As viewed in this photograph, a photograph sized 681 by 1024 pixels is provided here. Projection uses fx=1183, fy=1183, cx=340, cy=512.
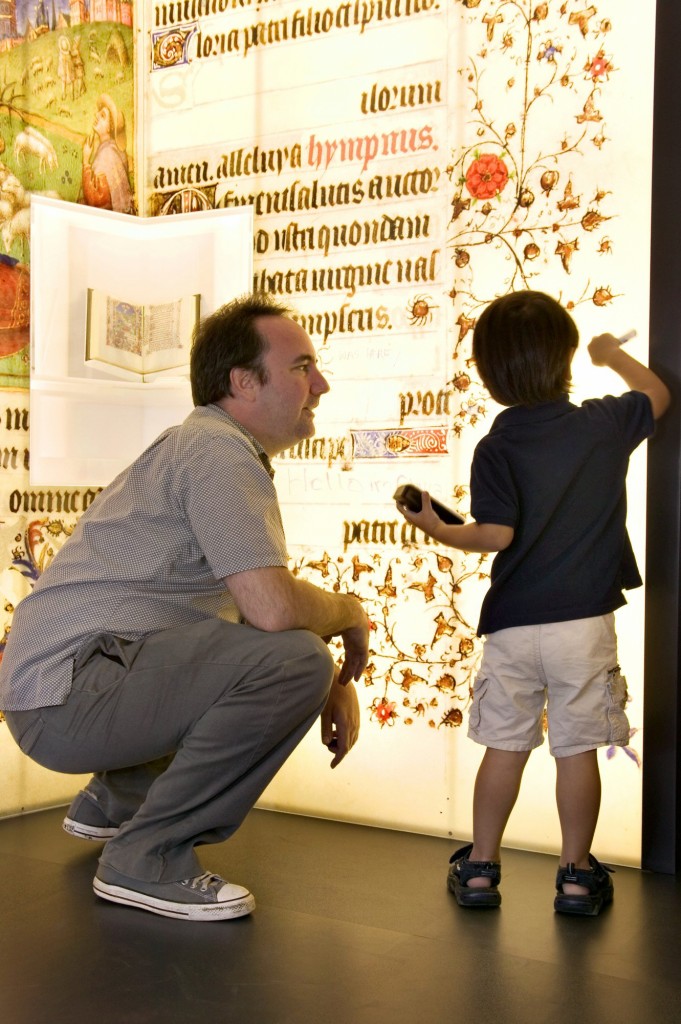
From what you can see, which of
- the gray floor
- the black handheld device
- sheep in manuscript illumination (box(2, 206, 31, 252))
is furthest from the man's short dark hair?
the gray floor

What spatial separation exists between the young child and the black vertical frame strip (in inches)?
6.5

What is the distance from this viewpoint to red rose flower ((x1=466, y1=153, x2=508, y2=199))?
109 inches

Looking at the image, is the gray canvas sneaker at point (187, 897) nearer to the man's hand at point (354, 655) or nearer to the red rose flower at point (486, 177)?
the man's hand at point (354, 655)

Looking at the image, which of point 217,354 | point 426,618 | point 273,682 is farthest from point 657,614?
point 217,354

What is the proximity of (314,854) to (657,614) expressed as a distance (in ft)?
3.10

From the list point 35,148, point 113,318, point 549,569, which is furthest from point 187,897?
point 35,148

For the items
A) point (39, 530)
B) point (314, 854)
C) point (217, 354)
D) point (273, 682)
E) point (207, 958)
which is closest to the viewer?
point (207, 958)

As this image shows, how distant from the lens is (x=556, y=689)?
239 cm

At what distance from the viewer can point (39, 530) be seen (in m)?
3.10

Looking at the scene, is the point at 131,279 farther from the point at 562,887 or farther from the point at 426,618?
the point at 562,887

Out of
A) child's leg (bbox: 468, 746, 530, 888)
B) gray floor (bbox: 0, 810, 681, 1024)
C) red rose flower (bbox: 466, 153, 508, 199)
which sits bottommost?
gray floor (bbox: 0, 810, 681, 1024)

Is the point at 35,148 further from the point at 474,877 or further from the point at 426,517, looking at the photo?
the point at 474,877

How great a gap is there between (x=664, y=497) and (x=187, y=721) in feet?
3.67

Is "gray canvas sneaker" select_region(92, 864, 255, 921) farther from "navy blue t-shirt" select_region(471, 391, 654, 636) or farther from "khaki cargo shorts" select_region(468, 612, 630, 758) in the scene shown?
"navy blue t-shirt" select_region(471, 391, 654, 636)
